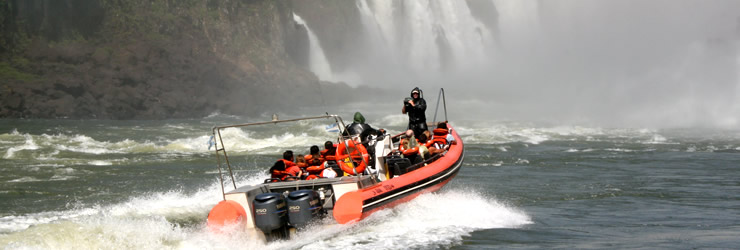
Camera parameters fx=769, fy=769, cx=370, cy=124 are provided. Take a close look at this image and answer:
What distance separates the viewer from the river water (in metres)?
10.8

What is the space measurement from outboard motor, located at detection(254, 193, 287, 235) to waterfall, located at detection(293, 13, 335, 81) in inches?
3119

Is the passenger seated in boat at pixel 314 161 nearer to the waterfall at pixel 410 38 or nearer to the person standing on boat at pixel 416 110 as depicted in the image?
the person standing on boat at pixel 416 110

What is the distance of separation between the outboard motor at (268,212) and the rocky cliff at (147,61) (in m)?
43.4

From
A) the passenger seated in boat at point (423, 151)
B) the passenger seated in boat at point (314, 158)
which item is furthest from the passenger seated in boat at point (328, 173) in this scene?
the passenger seated in boat at point (423, 151)

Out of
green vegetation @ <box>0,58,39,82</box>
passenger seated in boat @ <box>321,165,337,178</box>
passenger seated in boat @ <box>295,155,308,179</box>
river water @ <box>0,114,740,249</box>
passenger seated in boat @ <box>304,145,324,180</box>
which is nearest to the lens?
river water @ <box>0,114,740,249</box>

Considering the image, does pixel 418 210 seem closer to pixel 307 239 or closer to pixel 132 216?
pixel 307 239

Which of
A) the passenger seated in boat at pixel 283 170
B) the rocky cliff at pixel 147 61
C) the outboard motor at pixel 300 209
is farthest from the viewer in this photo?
the rocky cliff at pixel 147 61

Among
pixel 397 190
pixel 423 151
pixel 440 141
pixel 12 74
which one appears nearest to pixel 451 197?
pixel 423 151

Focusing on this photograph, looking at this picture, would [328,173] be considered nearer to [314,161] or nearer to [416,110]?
[314,161]

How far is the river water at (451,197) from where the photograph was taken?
1079 cm

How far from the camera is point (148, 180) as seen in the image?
19.6 meters

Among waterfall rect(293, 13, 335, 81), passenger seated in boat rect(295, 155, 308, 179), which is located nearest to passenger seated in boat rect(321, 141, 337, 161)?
passenger seated in boat rect(295, 155, 308, 179)

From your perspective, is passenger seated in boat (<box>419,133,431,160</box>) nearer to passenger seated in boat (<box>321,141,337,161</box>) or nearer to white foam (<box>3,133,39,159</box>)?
passenger seated in boat (<box>321,141,337,161</box>)

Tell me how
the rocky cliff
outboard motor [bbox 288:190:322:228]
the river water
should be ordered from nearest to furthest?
outboard motor [bbox 288:190:322:228] < the river water < the rocky cliff
